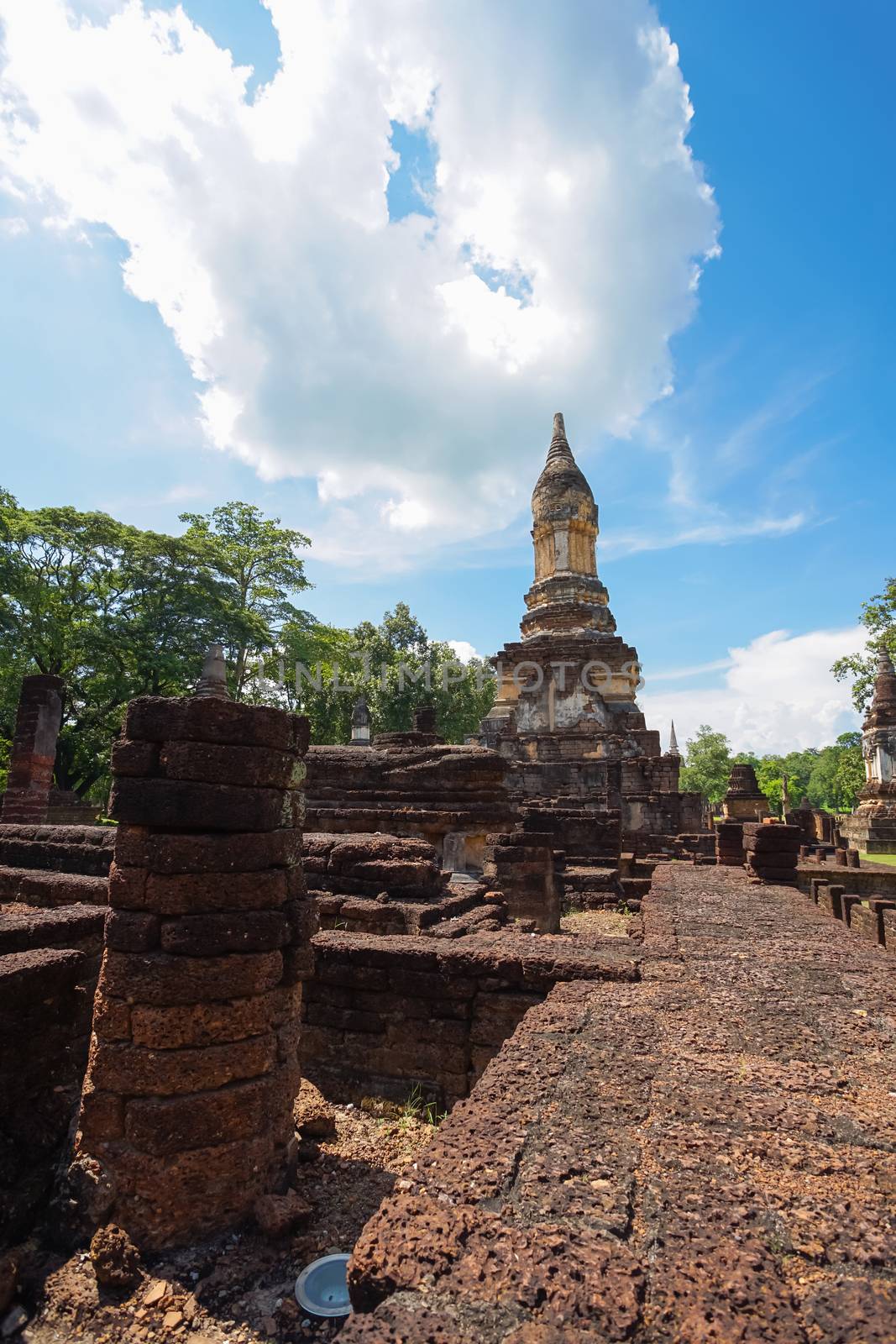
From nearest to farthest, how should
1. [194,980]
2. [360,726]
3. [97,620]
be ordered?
[194,980] → [97,620] → [360,726]

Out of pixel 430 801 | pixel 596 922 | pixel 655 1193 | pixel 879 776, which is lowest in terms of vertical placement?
pixel 596 922

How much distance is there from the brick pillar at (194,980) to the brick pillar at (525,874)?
17.4 feet

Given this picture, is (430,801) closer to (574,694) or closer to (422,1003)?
(422,1003)

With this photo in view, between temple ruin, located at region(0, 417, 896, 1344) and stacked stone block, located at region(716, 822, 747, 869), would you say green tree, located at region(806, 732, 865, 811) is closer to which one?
stacked stone block, located at region(716, 822, 747, 869)

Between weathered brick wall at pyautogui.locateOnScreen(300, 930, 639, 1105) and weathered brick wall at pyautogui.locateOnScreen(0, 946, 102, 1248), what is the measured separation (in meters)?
1.34

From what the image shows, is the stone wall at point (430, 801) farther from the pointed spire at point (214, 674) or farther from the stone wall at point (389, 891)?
the pointed spire at point (214, 674)

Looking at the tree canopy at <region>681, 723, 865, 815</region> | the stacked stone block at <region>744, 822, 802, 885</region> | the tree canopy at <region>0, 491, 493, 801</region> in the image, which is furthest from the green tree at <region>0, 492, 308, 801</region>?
the tree canopy at <region>681, 723, 865, 815</region>

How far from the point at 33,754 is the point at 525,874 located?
29.7ft

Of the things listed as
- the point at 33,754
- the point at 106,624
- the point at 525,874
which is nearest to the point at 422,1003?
the point at 525,874

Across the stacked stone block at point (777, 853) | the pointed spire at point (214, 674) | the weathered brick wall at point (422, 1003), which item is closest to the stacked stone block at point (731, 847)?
the stacked stone block at point (777, 853)

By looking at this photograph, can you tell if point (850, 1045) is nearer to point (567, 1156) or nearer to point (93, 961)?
point (567, 1156)

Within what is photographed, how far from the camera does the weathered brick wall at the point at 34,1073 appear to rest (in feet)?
9.19

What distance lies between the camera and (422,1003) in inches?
155

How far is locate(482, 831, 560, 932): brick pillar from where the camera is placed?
817 cm
